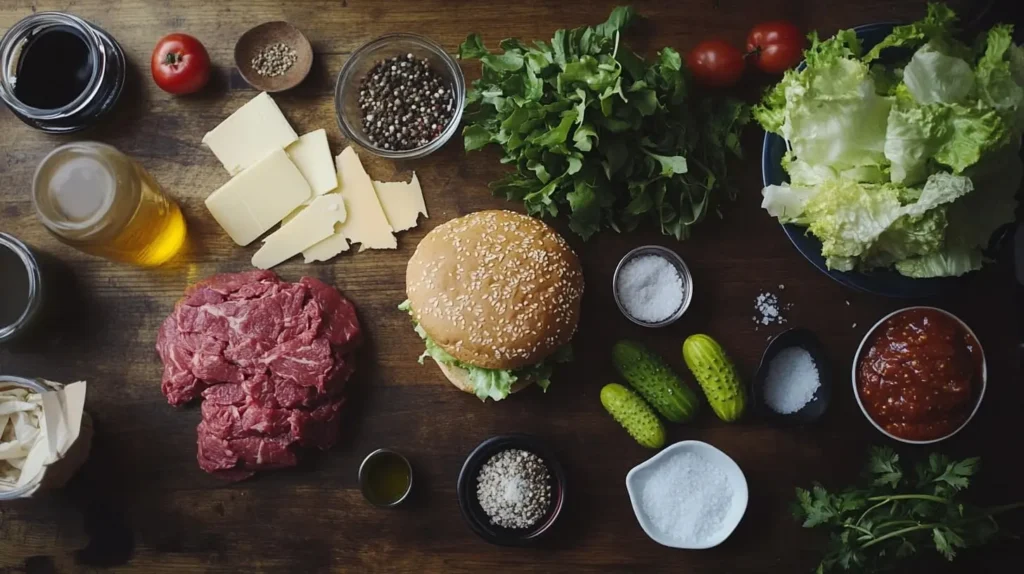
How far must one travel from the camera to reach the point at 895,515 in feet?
7.71

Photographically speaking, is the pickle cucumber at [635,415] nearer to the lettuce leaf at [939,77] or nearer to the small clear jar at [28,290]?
the lettuce leaf at [939,77]

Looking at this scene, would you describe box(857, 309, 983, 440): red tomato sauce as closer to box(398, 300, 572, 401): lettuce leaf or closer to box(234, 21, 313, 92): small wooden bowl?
box(398, 300, 572, 401): lettuce leaf

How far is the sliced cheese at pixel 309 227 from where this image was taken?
262 cm

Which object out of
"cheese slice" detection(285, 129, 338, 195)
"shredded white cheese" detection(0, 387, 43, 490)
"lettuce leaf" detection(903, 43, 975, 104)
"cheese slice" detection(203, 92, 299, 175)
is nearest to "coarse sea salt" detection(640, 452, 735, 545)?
"lettuce leaf" detection(903, 43, 975, 104)

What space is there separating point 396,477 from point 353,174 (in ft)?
3.42

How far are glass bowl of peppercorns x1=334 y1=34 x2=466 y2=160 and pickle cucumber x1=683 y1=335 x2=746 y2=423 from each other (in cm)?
109

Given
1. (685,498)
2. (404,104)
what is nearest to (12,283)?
(404,104)

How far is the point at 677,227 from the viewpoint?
8.37ft

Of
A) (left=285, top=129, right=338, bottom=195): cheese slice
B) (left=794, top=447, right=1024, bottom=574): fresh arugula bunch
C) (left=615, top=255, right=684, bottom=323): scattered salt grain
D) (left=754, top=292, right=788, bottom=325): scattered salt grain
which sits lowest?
(left=794, top=447, right=1024, bottom=574): fresh arugula bunch

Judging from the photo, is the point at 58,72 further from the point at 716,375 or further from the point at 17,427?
the point at 716,375

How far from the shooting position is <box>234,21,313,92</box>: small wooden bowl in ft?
8.63

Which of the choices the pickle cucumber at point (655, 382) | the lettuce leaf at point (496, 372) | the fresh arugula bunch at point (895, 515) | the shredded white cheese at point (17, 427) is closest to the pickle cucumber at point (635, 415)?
the pickle cucumber at point (655, 382)

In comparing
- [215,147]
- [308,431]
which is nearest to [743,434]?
[308,431]

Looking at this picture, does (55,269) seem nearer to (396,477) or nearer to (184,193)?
(184,193)
